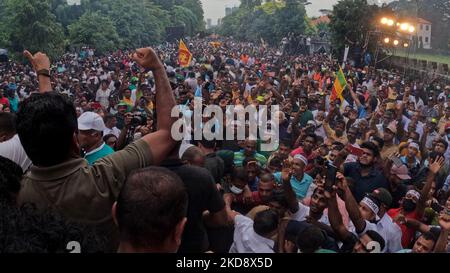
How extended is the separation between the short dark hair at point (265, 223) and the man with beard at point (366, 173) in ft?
6.10

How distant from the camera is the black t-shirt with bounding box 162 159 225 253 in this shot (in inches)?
119

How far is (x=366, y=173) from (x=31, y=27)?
22.8 m

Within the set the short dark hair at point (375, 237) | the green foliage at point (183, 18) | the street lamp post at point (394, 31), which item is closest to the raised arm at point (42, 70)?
the short dark hair at point (375, 237)

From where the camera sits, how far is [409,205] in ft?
15.1

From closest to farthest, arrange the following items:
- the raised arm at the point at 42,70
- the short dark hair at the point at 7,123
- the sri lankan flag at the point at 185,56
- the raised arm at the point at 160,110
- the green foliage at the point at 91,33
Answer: the raised arm at the point at 160,110
the raised arm at the point at 42,70
the short dark hair at the point at 7,123
the sri lankan flag at the point at 185,56
the green foliage at the point at 91,33

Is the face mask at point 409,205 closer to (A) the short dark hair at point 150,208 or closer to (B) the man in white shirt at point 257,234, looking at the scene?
(B) the man in white shirt at point 257,234

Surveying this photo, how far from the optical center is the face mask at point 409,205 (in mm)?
4605

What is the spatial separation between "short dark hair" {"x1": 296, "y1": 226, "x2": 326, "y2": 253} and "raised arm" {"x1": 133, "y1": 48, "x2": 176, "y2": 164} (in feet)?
4.65

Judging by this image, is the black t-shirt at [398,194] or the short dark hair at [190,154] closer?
the short dark hair at [190,154]

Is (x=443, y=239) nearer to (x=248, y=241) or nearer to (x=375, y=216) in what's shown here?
(x=375, y=216)

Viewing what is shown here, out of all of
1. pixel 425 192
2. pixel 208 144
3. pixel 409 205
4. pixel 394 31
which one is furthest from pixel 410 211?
pixel 394 31

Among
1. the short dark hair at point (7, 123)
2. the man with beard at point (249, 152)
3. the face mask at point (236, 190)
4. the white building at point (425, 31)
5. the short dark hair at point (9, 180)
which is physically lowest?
the white building at point (425, 31)

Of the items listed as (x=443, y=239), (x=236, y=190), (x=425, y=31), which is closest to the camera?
(x=443, y=239)
